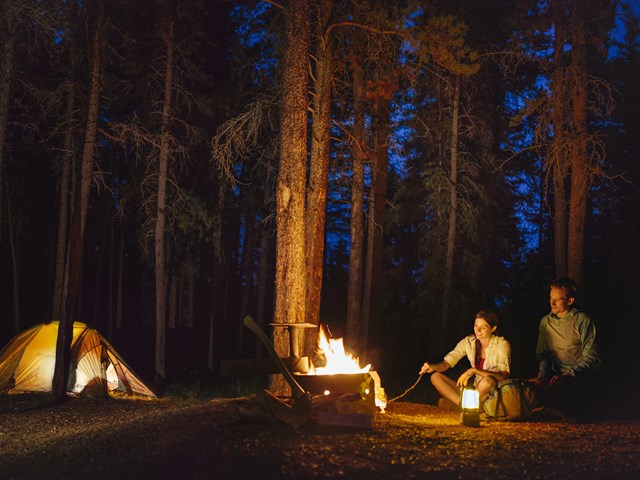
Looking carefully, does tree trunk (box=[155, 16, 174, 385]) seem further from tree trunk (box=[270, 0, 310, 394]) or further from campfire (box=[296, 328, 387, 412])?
campfire (box=[296, 328, 387, 412])

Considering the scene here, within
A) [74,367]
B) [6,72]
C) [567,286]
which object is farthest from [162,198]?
[567,286]

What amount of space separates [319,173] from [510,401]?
436 cm

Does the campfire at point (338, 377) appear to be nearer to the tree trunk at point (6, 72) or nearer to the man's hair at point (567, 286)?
the man's hair at point (567, 286)

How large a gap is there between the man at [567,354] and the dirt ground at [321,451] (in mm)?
523

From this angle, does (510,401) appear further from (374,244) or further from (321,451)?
(374,244)

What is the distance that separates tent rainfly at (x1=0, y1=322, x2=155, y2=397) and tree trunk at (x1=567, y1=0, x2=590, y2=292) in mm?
9251

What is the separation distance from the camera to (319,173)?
32.0ft

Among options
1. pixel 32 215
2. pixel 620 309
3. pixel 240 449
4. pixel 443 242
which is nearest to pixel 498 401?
pixel 240 449

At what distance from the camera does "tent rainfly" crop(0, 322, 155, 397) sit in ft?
44.7

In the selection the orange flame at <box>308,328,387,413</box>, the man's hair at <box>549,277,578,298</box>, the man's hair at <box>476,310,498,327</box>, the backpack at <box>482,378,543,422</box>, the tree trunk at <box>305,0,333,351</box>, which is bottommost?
the backpack at <box>482,378,543,422</box>

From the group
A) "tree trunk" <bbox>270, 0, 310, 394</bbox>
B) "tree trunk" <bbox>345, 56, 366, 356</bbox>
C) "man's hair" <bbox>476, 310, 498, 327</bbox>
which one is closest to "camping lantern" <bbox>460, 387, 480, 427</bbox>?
"man's hair" <bbox>476, 310, 498, 327</bbox>

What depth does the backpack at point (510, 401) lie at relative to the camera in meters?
7.49

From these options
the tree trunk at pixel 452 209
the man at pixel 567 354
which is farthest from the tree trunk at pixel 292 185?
the tree trunk at pixel 452 209

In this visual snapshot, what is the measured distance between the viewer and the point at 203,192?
901 inches
